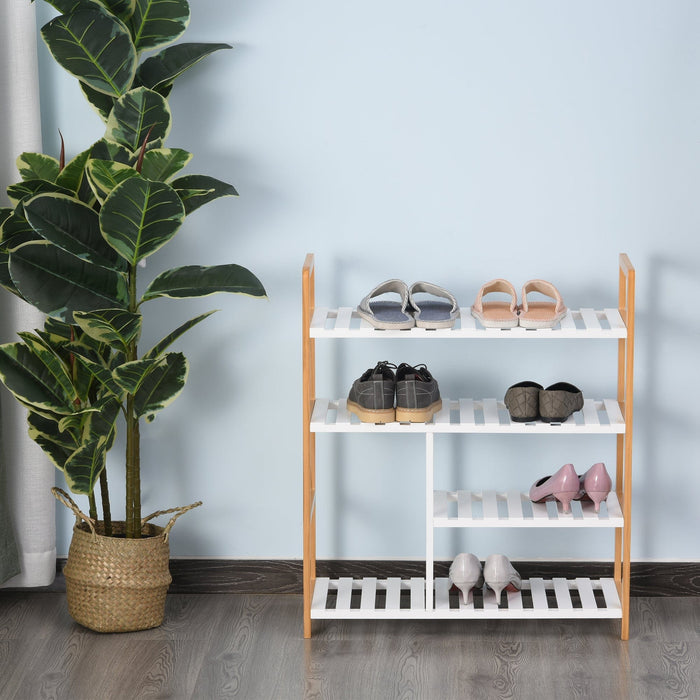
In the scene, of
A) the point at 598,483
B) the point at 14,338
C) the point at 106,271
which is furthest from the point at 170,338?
the point at 598,483

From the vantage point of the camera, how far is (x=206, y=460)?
9.61 feet

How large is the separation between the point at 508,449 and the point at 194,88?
1.25m

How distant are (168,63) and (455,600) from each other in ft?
5.03

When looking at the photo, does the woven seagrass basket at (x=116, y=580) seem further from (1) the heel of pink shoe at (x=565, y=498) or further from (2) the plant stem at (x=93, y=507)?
(1) the heel of pink shoe at (x=565, y=498)

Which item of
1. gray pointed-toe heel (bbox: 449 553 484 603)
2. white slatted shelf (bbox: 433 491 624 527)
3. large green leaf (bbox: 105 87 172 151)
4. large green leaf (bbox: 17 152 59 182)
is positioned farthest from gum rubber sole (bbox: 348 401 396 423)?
large green leaf (bbox: 17 152 59 182)

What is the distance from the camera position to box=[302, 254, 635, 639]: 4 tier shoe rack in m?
2.53

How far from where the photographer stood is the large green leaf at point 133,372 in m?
2.46

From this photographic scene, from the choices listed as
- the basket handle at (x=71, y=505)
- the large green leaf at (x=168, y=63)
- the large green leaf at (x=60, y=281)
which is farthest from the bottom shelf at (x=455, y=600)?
the large green leaf at (x=168, y=63)

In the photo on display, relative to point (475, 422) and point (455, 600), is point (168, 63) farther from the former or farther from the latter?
point (455, 600)

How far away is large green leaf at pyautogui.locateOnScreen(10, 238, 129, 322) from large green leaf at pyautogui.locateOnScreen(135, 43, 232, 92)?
0.50 m

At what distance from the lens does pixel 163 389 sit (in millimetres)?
2580

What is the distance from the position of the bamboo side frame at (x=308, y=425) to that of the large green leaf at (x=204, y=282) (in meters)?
Result: 0.12

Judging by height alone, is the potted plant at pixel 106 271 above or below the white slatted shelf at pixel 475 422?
above

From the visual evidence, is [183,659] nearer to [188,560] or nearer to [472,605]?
[188,560]
